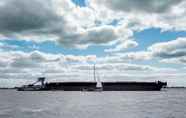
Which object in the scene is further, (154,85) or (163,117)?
(154,85)

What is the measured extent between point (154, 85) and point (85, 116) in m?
158

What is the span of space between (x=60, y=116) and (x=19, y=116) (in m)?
6.22

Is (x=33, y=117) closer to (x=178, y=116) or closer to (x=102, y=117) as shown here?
(x=102, y=117)

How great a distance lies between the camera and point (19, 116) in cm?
4738

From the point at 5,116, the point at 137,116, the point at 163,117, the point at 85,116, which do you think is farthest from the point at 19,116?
the point at 163,117

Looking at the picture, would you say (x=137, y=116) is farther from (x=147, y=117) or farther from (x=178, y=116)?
(x=178, y=116)

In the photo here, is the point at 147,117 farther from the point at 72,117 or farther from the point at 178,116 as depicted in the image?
the point at 72,117

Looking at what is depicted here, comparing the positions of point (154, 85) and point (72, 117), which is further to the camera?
point (154, 85)

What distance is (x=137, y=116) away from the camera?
45.9 meters

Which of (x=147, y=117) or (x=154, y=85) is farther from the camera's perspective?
(x=154, y=85)

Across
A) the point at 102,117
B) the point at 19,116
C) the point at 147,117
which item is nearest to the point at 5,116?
the point at 19,116

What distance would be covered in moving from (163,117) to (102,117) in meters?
8.62

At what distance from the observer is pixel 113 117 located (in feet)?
147

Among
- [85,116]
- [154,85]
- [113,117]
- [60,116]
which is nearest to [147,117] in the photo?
[113,117]
